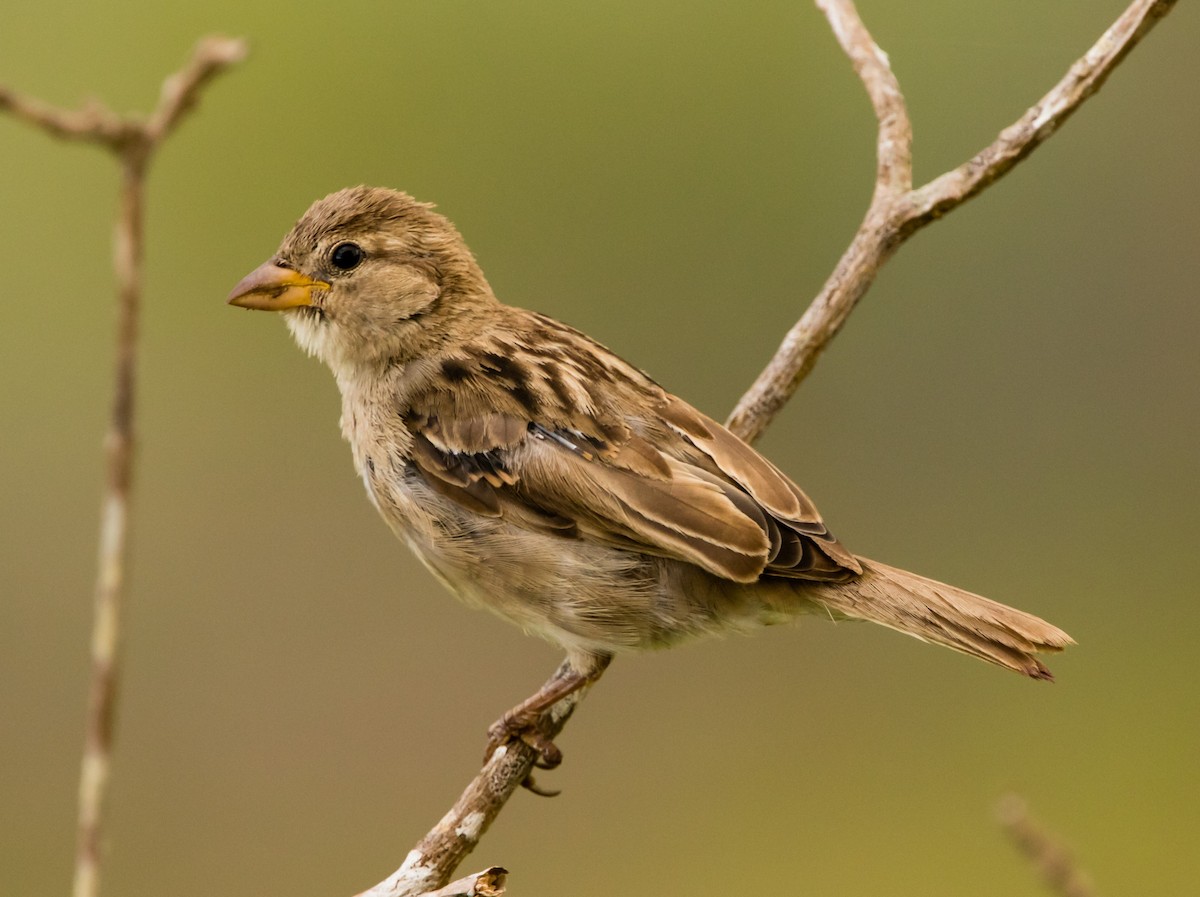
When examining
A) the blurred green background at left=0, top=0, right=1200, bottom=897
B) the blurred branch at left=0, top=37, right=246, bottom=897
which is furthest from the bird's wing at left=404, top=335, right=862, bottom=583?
the blurred green background at left=0, top=0, right=1200, bottom=897

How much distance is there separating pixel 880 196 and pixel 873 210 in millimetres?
45

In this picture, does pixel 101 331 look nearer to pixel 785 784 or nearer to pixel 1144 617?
pixel 785 784

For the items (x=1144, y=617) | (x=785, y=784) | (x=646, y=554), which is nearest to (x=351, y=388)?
(x=646, y=554)

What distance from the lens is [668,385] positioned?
346 inches

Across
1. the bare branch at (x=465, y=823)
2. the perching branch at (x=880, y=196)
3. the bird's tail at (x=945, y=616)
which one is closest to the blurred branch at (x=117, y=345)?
the bare branch at (x=465, y=823)

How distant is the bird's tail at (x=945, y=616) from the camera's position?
3.47 metres

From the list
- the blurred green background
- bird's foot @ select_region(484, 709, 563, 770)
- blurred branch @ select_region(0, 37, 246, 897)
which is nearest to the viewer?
blurred branch @ select_region(0, 37, 246, 897)

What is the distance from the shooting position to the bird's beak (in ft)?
13.6

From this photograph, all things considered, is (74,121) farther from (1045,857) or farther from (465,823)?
(465,823)

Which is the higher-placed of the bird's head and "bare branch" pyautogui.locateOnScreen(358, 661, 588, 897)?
the bird's head

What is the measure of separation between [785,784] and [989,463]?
7.91ft

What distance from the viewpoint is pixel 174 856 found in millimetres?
7434

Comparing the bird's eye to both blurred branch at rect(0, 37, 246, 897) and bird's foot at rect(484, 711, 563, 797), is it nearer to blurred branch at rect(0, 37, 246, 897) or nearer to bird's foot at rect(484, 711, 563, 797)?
bird's foot at rect(484, 711, 563, 797)

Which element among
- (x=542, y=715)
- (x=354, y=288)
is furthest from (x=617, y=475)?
(x=354, y=288)
